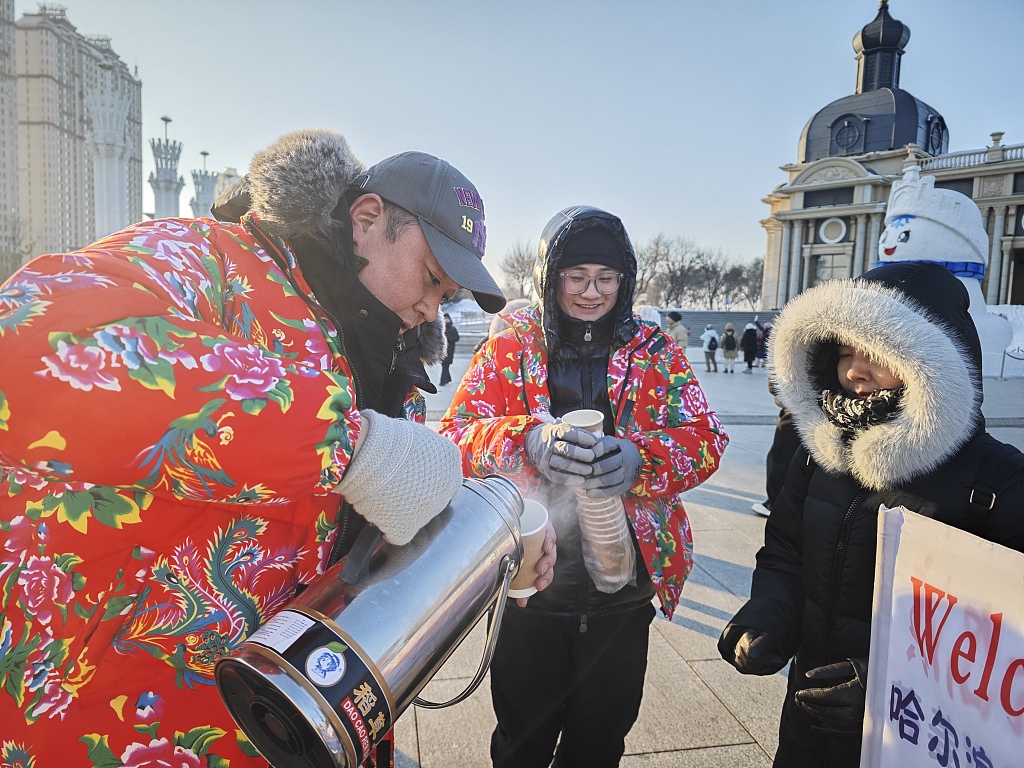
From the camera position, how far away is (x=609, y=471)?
6.26 feet

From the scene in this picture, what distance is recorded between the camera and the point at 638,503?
88.0 inches

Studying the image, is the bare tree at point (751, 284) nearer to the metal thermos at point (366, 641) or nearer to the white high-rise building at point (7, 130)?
the white high-rise building at point (7, 130)

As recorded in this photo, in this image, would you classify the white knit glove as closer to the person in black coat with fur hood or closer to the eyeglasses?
the person in black coat with fur hood

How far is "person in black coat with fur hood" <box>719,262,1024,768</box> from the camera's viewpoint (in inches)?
62.4

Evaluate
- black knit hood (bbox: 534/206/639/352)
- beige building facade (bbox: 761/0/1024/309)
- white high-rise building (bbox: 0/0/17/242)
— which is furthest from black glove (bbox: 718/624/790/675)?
white high-rise building (bbox: 0/0/17/242)

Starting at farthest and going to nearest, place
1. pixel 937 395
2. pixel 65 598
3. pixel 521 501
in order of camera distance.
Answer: pixel 937 395 < pixel 521 501 < pixel 65 598

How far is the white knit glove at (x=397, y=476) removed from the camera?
99 centimetres


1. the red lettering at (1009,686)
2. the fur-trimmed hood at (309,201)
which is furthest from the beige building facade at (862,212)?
the fur-trimmed hood at (309,201)

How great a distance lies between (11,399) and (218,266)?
1.46 feet

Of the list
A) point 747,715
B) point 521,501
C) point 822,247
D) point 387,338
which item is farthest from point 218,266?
point 822,247

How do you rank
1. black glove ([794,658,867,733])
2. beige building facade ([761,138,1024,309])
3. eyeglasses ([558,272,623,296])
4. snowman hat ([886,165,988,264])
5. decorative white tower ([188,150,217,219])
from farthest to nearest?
decorative white tower ([188,150,217,219])
beige building facade ([761,138,1024,309])
snowman hat ([886,165,988,264])
eyeglasses ([558,272,623,296])
black glove ([794,658,867,733])

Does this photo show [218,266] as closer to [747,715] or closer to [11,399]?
[11,399]

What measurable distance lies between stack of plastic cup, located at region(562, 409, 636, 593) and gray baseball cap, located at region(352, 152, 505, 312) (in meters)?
0.65

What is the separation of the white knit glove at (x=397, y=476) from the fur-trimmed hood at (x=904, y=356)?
1232 millimetres
